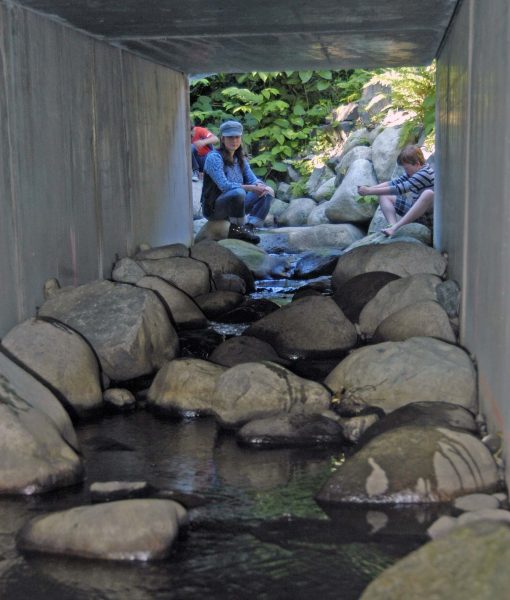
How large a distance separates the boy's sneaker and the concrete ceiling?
2.89 meters

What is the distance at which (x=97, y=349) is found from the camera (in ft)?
24.4

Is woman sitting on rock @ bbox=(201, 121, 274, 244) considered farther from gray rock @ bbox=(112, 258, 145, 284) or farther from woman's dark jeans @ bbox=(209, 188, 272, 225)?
gray rock @ bbox=(112, 258, 145, 284)

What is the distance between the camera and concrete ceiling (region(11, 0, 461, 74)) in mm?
8539

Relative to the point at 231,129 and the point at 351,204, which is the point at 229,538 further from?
the point at 351,204

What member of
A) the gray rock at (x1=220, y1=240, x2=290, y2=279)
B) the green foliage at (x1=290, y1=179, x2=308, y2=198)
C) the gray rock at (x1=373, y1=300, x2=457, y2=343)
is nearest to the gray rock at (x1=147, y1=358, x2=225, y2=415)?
the gray rock at (x1=373, y1=300, x2=457, y2=343)

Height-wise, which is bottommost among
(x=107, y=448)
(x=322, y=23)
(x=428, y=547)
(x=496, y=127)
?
(x=107, y=448)

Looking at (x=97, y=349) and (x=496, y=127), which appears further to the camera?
(x=97, y=349)

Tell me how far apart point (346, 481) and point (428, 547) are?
1.84 meters

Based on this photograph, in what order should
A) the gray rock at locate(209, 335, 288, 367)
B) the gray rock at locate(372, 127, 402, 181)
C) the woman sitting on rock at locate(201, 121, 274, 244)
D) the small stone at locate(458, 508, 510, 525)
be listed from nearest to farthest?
the small stone at locate(458, 508, 510, 525) < the gray rock at locate(209, 335, 288, 367) < the woman sitting on rock at locate(201, 121, 274, 244) < the gray rock at locate(372, 127, 402, 181)

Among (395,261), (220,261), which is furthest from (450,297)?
(220,261)

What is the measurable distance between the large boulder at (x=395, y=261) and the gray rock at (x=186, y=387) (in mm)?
3502

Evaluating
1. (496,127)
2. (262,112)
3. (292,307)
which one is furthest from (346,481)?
(262,112)

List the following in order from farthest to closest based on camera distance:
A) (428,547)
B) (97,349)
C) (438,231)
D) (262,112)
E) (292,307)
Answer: (262,112) → (438,231) → (292,307) → (97,349) → (428,547)

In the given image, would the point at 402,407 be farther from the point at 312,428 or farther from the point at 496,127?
the point at 496,127
